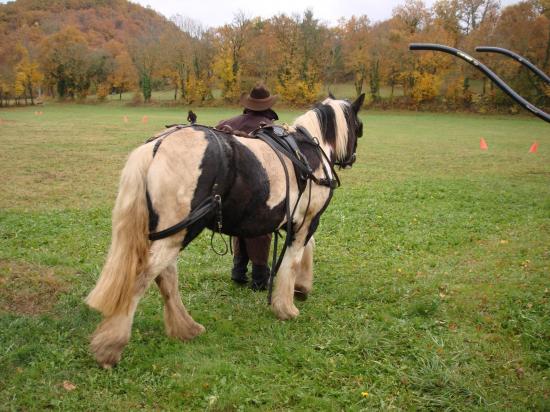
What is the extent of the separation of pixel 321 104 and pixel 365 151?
1468 centimetres

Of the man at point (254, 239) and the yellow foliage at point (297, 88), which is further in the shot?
the yellow foliage at point (297, 88)

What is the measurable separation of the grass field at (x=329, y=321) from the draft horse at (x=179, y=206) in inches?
15.2

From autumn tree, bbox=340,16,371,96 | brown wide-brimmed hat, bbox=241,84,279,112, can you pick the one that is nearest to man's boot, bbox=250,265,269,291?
brown wide-brimmed hat, bbox=241,84,279,112

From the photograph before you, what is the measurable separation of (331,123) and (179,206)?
7.75 feet

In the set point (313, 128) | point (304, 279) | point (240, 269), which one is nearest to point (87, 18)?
point (240, 269)

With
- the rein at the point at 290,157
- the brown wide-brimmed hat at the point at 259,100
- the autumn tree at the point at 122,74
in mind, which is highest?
the autumn tree at the point at 122,74

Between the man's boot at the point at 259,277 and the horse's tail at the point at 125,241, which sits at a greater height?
the horse's tail at the point at 125,241

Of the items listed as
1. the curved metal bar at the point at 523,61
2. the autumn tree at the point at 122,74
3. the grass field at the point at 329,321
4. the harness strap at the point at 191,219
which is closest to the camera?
the curved metal bar at the point at 523,61

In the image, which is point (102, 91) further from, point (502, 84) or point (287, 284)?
point (502, 84)

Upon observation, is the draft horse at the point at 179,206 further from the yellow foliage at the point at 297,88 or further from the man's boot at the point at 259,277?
the yellow foliage at the point at 297,88

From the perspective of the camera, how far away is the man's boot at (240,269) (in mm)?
5840

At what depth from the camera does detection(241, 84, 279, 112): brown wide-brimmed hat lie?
18.4 feet

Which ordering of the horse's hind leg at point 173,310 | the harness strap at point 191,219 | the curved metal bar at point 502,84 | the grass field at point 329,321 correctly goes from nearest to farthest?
the curved metal bar at point 502,84, the grass field at point 329,321, the harness strap at point 191,219, the horse's hind leg at point 173,310

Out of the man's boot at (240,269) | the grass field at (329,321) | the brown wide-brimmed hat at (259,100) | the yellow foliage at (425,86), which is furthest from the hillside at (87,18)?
the man's boot at (240,269)
